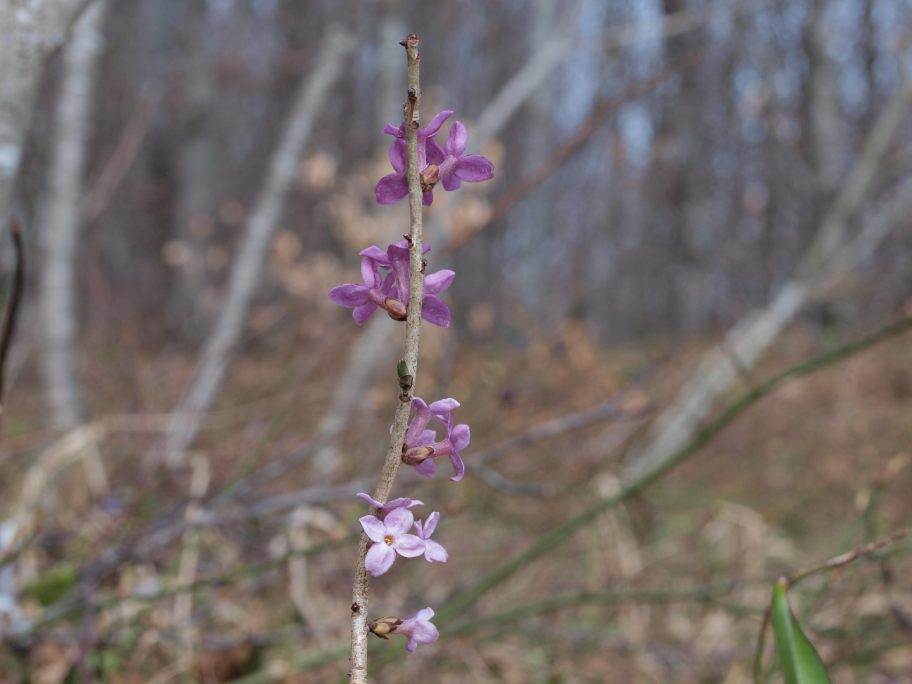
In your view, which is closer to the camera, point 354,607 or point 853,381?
point 354,607

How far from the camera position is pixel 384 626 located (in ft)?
1.80

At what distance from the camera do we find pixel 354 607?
0.51 metres

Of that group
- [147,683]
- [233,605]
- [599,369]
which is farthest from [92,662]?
[599,369]

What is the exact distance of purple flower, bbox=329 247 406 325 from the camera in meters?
0.58

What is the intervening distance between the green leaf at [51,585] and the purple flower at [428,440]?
3.95ft

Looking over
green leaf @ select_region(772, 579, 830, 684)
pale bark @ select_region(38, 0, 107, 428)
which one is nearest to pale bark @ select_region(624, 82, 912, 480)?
pale bark @ select_region(38, 0, 107, 428)

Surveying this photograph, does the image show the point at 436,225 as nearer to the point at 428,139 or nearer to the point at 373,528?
the point at 428,139

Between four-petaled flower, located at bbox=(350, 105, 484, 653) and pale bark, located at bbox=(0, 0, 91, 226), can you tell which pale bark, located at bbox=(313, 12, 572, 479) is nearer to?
pale bark, located at bbox=(0, 0, 91, 226)

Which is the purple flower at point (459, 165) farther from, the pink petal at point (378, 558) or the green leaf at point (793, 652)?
the green leaf at point (793, 652)

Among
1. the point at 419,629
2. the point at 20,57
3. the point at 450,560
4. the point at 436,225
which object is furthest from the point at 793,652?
the point at 436,225

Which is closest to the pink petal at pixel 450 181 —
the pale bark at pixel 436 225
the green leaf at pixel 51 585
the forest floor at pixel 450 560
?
the forest floor at pixel 450 560

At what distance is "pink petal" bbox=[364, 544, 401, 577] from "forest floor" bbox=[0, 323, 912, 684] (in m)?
0.89

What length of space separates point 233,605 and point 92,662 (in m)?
0.41

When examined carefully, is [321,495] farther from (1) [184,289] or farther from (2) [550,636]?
(1) [184,289]
